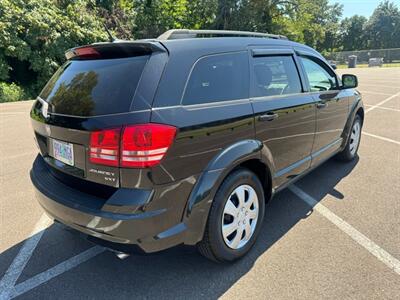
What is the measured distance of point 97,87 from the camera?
230 centimetres

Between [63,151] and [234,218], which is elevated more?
[63,151]

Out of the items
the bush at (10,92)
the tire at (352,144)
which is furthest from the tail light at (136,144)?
the bush at (10,92)

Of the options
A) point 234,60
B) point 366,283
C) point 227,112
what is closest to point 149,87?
point 227,112

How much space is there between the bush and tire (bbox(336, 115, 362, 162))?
13.9 m

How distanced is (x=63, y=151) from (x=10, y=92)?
13845mm

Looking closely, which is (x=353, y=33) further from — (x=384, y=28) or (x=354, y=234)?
(x=354, y=234)

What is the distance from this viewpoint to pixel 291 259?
9.02 feet

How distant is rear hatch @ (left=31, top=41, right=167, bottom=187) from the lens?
6.73 feet

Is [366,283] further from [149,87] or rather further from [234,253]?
[149,87]

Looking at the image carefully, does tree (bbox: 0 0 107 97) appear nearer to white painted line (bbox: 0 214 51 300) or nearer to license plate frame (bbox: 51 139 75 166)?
white painted line (bbox: 0 214 51 300)

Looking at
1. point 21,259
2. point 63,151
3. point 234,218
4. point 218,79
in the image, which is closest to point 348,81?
point 218,79

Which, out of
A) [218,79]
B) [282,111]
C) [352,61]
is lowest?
[352,61]

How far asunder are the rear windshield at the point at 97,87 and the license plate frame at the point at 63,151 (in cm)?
24

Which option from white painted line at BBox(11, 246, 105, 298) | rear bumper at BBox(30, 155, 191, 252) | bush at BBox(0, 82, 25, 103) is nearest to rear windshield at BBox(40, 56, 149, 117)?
rear bumper at BBox(30, 155, 191, 252)
